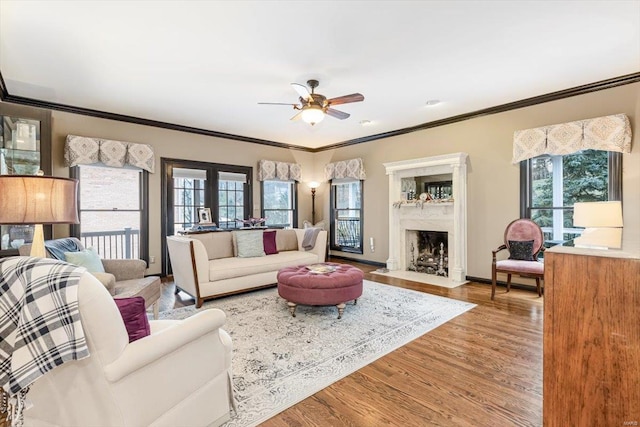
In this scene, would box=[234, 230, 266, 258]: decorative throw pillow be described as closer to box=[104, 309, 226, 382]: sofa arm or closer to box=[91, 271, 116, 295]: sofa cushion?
box=[91, 271, 116, 295]: sofa cushion

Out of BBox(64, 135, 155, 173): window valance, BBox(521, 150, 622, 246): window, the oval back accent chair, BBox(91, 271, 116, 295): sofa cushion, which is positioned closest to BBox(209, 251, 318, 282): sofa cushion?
BBox(91, 271, 116, 295): sofa cushion

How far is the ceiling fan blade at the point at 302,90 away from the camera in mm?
3177

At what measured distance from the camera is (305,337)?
2855 millimetres

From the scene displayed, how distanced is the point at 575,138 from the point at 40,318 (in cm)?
521

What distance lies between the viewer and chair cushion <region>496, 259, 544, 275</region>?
3.77 meters

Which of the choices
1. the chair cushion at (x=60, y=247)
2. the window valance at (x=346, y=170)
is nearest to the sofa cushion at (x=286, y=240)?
the window valance at (x=346, y=170)

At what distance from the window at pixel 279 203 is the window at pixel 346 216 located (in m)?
0.94

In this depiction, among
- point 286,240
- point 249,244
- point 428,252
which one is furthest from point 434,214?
point 249,244

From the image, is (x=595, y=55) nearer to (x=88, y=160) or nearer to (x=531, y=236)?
(x=531, y=236)

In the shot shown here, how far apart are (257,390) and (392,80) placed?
3.46 meters

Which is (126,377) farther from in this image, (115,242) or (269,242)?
(115,242)

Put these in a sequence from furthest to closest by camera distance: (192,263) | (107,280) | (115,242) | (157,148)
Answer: (157,148) < (115,242) < (192,263) < (107,280)

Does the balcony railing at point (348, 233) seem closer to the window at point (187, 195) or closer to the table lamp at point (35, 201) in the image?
the window at point (187, 195)

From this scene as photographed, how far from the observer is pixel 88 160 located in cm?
454
